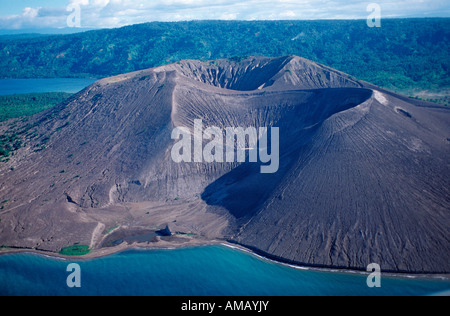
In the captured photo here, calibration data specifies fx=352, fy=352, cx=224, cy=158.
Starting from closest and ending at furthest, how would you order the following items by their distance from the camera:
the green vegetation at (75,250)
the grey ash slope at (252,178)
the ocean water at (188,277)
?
1. the ocean water at (188,277)
2. the grey ash slope at (252,178)
3. the green vegetation at (75,250)

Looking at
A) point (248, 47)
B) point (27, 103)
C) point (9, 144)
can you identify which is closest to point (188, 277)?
point (9, 144)

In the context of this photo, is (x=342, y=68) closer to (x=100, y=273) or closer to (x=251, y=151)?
(x=251, y=151)

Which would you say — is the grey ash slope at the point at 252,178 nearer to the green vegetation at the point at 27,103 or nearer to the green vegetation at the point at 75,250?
the green vegetation at the point at 75,250

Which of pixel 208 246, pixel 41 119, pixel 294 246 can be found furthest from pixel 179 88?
pixel 294 246

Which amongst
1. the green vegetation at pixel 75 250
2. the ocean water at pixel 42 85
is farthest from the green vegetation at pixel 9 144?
the ocean water at pixel 42 85

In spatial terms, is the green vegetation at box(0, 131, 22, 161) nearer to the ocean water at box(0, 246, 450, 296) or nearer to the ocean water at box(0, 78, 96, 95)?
the ocean water at box(0, 246, 450, 296)

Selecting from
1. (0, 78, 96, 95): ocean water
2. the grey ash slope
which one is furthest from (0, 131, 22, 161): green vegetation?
(0, 78, 96, 95): ocean water

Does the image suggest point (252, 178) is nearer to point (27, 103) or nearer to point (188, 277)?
point (188, 277)
